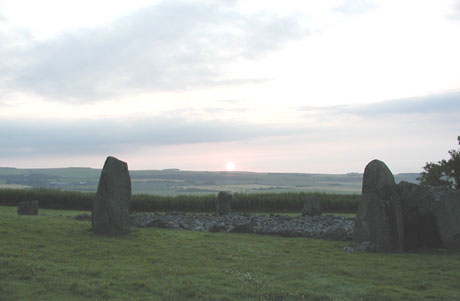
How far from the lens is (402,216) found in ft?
49.0

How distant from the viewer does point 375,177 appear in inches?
583

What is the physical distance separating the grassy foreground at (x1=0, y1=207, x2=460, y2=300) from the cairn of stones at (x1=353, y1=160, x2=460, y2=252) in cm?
61

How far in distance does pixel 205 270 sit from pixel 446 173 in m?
23.4

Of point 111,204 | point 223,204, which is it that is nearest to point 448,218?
point 111,204

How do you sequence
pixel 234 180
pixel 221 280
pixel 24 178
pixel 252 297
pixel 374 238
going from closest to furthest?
1. pixel 252 297
2. pixel 221 280
3. pixel 374 238
4. pixel 24 178
5. pixel 234 180

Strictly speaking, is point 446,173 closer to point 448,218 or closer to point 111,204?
point 448,218

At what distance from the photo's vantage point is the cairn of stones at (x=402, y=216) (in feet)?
47.4

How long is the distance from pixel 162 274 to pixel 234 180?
394 feet

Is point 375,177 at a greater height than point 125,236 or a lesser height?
greater

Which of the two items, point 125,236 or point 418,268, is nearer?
point 418,268

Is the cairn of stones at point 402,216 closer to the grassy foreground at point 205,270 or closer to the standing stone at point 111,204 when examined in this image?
the grassy foreground at point 205,270

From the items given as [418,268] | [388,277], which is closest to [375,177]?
[418,268]

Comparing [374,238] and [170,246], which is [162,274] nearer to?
[170,246]

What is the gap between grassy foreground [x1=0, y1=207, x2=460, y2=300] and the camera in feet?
29.6
